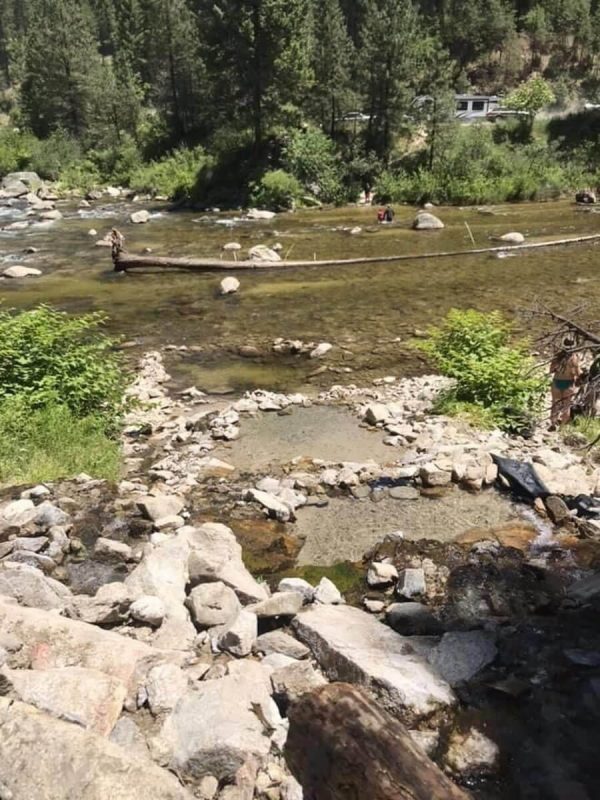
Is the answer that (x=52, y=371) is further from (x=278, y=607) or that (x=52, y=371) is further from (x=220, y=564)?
(x=278, y=607)

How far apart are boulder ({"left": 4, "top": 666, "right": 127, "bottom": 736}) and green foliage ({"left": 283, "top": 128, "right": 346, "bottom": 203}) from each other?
40.1 m

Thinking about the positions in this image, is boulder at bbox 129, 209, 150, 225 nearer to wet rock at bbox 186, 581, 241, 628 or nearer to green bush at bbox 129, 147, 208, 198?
green bush at bbox 129, 147, 208, 198

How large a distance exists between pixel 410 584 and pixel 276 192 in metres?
36.6

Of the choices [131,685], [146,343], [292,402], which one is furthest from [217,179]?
[131,685]

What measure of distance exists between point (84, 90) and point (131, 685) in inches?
2698

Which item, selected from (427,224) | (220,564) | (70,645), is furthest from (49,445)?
(427,224)

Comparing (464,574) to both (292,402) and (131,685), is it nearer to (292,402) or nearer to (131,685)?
(131,685)

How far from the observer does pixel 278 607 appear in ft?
19.3

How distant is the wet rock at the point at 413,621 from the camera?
19.9ft

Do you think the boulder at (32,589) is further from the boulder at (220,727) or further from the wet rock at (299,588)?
the wet rock at (299,588)

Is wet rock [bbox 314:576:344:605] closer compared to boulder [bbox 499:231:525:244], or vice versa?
wet rock [bbox 314:576:344:605]

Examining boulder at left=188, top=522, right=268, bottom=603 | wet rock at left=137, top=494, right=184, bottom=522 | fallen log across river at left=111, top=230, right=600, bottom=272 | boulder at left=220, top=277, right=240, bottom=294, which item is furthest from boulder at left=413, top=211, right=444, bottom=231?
boulder at left=188, top=522, right=268, bottom=603

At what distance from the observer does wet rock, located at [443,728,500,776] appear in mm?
4645

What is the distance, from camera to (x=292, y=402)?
1227 centimetres
